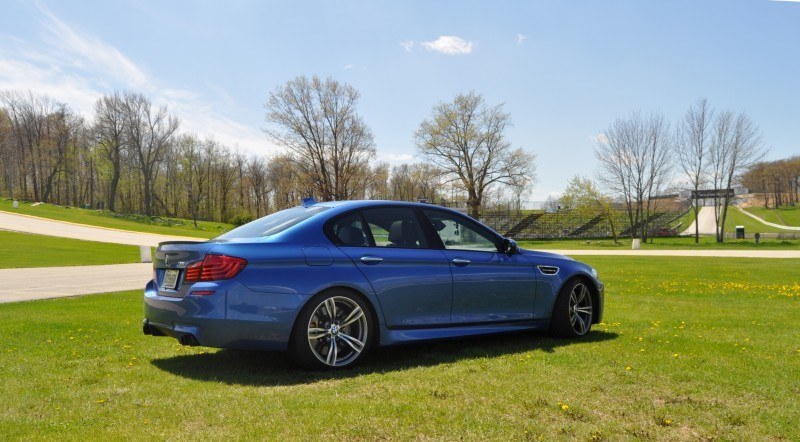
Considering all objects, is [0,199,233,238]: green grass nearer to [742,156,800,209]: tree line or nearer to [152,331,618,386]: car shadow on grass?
[152,331,618,386]: car shadow on grass

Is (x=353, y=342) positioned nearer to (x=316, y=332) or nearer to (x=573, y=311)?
(x=316, y=332)

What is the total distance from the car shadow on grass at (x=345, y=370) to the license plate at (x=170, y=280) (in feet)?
2.36

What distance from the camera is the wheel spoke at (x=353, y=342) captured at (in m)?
4.91

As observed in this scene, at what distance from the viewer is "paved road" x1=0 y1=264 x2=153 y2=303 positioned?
12023mm

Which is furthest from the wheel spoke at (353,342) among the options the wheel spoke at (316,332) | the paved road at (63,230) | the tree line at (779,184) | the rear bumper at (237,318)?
the tree line at (779,184)

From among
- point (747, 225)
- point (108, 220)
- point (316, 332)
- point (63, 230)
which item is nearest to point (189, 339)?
point (316, 332)

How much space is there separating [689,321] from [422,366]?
4.72 m

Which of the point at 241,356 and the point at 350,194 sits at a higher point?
the point at 350,194

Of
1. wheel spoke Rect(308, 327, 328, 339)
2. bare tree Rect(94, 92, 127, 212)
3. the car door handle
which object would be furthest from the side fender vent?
bare tree Rect(94, 92, 127, 212)

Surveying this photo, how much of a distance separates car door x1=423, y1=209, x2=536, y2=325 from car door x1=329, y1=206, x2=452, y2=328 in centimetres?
17

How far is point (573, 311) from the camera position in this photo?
257 inches

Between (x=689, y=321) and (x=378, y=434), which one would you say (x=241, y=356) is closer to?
(x=378, y=434)

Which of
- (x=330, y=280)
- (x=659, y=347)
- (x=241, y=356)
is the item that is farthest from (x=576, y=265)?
(x=241, y=356)

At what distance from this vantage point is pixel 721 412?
3535mm
